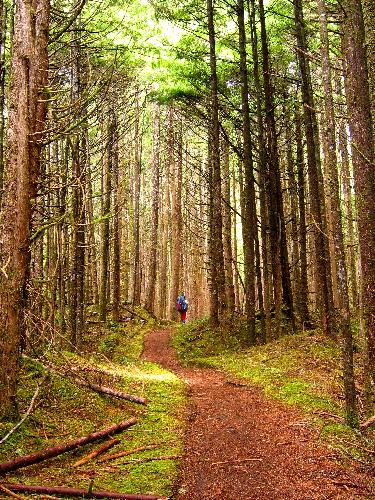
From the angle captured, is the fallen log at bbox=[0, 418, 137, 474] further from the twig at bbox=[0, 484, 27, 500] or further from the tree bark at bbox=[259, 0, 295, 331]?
the tree bark at bbox=[259, 0, 295, 331]

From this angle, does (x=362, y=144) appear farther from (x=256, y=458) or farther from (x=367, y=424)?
(x=256, y=458)

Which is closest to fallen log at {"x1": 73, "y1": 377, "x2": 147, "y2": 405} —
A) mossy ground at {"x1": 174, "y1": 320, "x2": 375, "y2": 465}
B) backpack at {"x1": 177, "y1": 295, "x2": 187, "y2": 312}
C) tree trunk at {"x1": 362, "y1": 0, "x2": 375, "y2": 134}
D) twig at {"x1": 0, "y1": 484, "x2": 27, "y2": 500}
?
mossy ground at {"x1": 174, "y1": 320, "x2": 375, "y2": 465}

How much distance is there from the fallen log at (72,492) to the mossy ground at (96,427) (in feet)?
0.47

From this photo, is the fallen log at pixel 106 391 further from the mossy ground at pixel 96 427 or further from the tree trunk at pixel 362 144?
the tree trunk at pixel 362 144

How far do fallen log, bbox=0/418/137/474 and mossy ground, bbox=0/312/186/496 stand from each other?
71 millimetres

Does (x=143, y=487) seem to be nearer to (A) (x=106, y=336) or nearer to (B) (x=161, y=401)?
(B) (x=161, y=401)

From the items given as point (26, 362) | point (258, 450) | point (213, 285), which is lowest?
point (258, 450)

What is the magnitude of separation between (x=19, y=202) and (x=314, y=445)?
14.8ft

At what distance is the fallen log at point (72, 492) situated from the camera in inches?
148

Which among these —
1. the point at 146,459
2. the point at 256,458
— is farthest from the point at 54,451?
the point at 256,458

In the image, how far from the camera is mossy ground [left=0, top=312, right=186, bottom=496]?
14.0ft

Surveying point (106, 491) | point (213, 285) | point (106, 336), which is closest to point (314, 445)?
point (106, 491)

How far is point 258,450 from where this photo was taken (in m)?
5.43

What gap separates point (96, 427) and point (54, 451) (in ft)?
3.63
